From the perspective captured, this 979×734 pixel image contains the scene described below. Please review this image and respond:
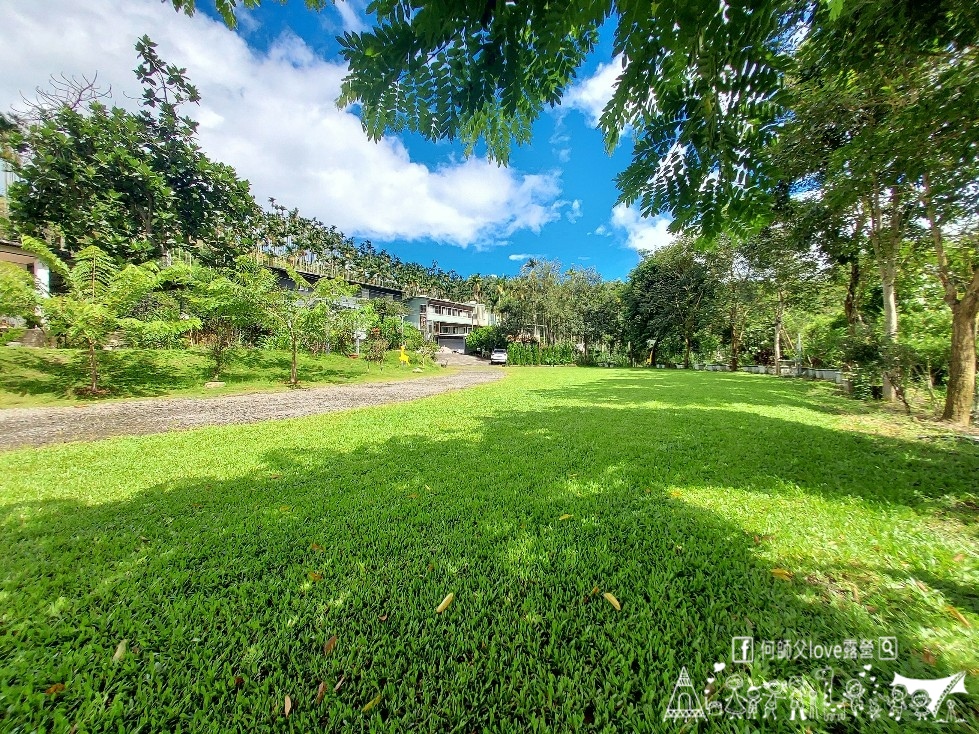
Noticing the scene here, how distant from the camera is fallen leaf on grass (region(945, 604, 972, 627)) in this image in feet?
6.24

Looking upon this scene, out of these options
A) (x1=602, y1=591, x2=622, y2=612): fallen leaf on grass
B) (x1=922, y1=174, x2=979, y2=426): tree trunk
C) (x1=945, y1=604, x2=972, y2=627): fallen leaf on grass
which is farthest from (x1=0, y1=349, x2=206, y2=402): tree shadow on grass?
(x1=922, y1=174, x2=979, y2=426): tree trunk

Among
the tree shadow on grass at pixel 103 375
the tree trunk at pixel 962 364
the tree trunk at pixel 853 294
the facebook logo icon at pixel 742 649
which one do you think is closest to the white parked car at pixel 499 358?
the tree shadow on grass at pixel 103 375

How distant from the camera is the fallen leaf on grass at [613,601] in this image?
2047 mm

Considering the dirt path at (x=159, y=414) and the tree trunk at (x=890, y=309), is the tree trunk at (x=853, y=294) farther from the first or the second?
the dirt path at (x=159, y=414)

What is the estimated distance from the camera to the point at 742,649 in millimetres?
1760

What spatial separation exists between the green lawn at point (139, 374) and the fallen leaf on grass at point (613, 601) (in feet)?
47.2

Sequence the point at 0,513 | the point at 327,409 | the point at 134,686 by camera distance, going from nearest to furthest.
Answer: the point at 134,686
the point at 0,513
the point at 327,409

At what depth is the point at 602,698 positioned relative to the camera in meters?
1.52

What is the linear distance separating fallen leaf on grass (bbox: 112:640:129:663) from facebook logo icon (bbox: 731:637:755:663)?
3072mm

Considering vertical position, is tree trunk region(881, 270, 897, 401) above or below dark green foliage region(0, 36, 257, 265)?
below

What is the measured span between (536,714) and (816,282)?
22.2m

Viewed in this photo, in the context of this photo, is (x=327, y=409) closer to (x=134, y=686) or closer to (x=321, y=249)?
(x=134, y=686)

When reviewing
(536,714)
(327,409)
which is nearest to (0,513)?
(536,714)

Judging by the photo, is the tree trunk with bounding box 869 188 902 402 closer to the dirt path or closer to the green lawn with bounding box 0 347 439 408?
the dirt path
